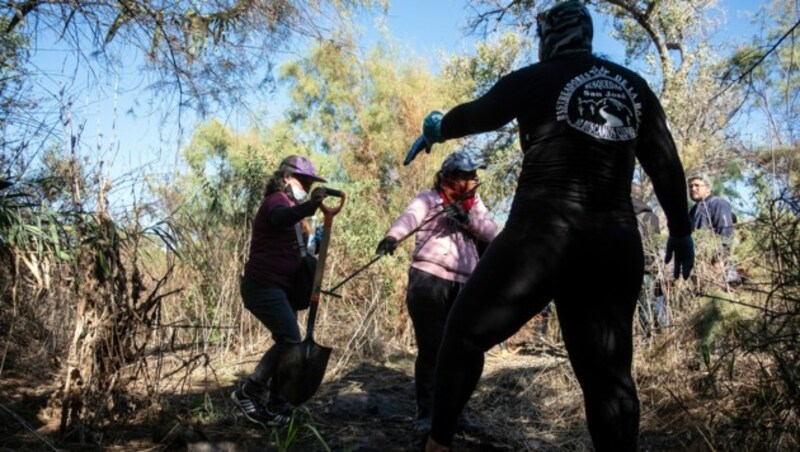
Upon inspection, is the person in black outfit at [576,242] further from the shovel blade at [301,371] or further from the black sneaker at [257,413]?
the black sneaker at [257,413]

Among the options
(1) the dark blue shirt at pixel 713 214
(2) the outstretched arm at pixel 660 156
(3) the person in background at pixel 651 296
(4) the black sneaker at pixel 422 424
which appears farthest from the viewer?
(1) the dark blue shirt at pixel 713 214

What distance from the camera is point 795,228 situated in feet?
9.05

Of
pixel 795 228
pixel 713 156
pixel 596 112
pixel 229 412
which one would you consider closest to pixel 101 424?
pixel 229 412

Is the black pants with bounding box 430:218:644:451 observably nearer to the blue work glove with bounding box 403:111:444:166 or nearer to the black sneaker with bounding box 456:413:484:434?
the blue work glove with bounding box 403:111:444:166

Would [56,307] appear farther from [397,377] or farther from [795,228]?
[795,228]

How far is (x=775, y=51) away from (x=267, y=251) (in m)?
2.86

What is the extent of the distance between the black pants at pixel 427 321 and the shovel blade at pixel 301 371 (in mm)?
539

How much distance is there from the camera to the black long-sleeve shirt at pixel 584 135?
2.31m

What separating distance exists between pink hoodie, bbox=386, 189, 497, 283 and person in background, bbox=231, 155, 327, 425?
0.60m

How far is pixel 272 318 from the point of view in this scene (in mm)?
3861

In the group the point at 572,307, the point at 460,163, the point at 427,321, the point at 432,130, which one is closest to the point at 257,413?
the point at 427,321

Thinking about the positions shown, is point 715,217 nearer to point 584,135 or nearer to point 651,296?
point 651,296

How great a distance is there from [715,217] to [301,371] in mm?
3387

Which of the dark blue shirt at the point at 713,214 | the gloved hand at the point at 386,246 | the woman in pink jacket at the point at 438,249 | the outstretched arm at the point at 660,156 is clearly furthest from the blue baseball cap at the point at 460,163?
the dark blue shirt at the point at 713,214
